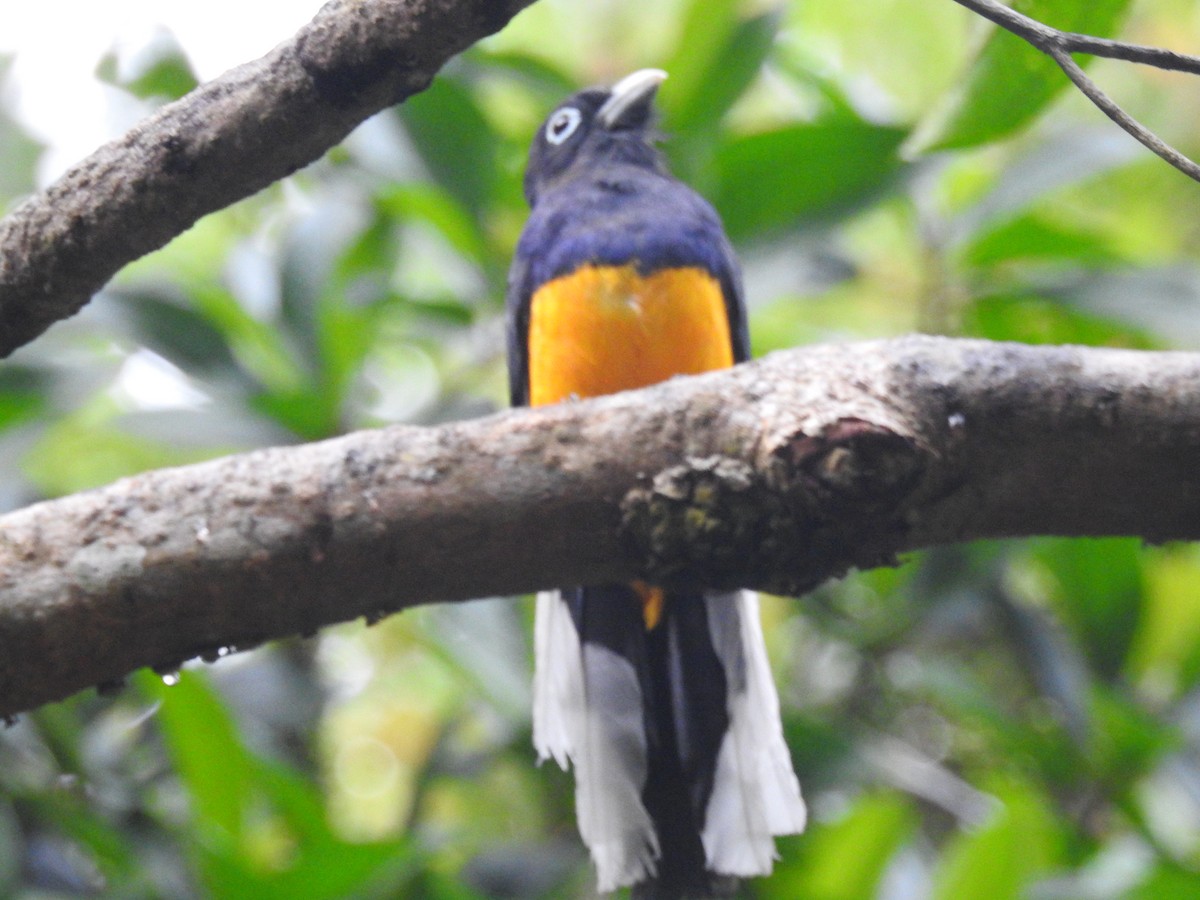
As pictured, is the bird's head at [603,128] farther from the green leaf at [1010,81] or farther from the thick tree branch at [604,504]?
the thick tree branch at [604,504]

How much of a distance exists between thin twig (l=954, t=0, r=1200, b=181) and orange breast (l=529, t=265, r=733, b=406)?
5.43ft

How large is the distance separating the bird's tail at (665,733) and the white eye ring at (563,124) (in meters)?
1.61

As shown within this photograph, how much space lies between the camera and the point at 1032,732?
3951 millimetres

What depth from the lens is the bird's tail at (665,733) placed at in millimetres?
2732

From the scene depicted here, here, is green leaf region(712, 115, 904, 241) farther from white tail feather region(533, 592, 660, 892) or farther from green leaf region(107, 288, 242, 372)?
green leaf region(107, 288, 242, 372)

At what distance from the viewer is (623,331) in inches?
122

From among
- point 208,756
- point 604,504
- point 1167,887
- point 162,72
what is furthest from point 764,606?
point 162,72

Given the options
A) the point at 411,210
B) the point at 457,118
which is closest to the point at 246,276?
the point at 411,210

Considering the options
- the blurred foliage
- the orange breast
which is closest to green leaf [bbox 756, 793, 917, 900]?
the blurred foliage

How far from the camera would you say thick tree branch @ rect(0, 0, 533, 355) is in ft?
5.13

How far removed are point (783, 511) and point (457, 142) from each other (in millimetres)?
2763

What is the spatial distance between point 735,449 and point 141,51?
361 centimetres

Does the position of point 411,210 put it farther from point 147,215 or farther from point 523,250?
point 147,215

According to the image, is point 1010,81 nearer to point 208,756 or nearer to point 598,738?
point 598,738
